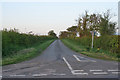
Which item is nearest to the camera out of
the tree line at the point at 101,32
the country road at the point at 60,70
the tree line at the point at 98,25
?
the country road at the point at 60,70

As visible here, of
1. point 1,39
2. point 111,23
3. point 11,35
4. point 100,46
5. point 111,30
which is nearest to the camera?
point 1,39

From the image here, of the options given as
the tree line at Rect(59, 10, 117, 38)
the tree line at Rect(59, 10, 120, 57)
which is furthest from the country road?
the tree line at Rect(59, 10, 117, 38)

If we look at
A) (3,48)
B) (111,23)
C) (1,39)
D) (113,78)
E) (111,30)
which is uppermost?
(111,23)

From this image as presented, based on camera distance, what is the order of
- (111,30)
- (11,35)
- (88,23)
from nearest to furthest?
(11,35)
(111,30)
(88,23)

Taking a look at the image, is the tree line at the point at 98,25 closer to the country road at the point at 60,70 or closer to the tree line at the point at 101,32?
the tree line at the point at 101,32

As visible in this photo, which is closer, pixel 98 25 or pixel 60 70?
pixel 60 70

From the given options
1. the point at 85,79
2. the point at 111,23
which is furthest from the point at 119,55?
the point at 111,23

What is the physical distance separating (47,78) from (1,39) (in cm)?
746

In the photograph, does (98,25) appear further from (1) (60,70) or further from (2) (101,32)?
(1) (60,70)

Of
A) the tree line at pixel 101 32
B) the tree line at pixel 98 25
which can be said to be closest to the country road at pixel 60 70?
the tree line at pixel 101 32

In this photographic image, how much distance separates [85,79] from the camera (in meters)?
4.32

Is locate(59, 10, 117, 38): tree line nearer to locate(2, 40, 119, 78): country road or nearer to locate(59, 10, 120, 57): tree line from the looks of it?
locate(59, 10, 120, 57): tree line

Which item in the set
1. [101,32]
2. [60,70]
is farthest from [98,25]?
[60,70]

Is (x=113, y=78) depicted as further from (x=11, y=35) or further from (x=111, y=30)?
(x=111, y=30)
